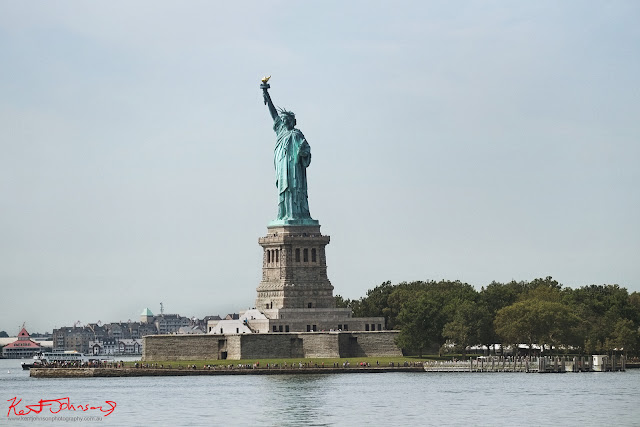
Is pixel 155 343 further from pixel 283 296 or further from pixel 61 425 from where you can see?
pixel 61 425

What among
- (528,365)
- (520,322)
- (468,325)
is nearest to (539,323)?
(520,322)

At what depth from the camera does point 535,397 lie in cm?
10119

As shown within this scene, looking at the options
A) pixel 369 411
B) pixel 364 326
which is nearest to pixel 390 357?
pixel 364 326

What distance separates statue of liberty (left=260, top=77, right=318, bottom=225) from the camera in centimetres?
15125

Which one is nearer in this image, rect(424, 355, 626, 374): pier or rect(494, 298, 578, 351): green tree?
rect(424, 355, 626, 374): pier

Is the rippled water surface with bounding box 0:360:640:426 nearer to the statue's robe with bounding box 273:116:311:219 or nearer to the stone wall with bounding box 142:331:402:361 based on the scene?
the stone wall with bounding box 142:331:402:361

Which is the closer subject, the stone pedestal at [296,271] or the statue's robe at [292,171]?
the stone pedestal at [296,271]

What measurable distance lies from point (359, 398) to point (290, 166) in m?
52.6

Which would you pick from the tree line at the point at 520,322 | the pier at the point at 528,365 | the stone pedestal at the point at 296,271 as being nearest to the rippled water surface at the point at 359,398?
the pier at the point at 528,365

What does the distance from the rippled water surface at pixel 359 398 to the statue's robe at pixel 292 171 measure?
86.1 feet

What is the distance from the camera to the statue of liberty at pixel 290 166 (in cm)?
15125
